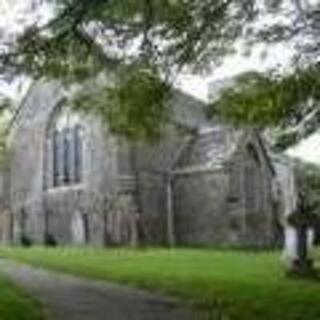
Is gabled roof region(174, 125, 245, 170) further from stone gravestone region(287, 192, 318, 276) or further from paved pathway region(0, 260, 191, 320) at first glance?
paved pathway region(0, 260, 191, 320)

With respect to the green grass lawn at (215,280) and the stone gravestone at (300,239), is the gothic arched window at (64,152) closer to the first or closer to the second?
the green grass lawn at (215,280)

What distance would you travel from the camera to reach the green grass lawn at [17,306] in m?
16.8

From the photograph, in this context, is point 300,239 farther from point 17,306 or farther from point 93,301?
point 17,306

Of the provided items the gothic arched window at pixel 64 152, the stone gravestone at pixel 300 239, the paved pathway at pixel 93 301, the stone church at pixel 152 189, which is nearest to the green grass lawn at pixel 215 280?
the stone gravestone at pixel 300 239

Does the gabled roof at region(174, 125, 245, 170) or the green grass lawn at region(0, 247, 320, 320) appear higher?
the gabled roof at region(174, 125, 245, 170)

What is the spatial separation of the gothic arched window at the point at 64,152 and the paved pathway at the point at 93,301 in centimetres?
2802

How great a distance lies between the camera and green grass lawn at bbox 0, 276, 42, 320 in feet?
55.2

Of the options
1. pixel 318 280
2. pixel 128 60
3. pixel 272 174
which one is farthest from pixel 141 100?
pixel 272 174

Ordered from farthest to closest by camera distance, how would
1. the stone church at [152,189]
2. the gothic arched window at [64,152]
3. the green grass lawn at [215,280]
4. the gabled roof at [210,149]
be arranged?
1. the gothic arched window at [64,152]
2. the gabled roof at [210,149]
3. the stone church at [152,189]
4. the green grass lawn at [215,280]

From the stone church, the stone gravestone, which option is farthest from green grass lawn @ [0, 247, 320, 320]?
the stone church

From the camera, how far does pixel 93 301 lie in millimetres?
19188

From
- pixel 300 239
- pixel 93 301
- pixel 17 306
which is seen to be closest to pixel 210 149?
pixel 300 239

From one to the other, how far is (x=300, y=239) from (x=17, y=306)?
10.9 metres

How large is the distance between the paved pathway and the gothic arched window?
91.9 feet
